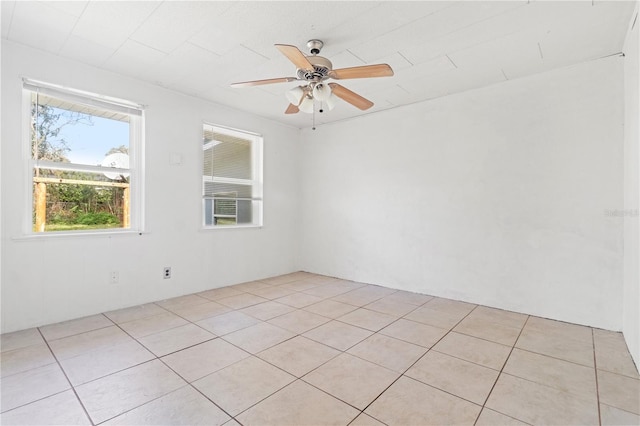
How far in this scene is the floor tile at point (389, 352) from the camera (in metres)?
2.23

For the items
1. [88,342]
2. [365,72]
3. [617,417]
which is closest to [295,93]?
[365,72]

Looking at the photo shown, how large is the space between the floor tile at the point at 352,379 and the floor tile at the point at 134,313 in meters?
2.07

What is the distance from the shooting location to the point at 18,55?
2.69 m

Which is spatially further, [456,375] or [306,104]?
[306,104]

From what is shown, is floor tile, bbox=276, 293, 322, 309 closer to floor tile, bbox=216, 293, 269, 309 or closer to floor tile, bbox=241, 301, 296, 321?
floor tile, bbox=241, 301, 296, 321

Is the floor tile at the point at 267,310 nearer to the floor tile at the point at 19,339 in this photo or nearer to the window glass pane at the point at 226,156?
the floor tile at the point at 19,339

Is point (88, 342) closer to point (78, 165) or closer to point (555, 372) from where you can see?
point (78, 165)

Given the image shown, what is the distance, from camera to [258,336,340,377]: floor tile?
217 centimetres

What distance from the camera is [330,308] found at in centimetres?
345

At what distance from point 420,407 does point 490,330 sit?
4.93 feet

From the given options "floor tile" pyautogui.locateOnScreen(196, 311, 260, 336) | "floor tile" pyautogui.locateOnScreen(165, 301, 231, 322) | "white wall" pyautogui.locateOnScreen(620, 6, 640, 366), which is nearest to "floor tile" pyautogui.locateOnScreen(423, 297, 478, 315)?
"white wall" pyautogui.locateOnScreen(620, 6, 640, 366)

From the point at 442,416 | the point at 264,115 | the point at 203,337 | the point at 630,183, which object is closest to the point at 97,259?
the point at 203,337

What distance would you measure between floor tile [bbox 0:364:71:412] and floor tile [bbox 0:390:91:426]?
2.9 inches

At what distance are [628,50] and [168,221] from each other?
15.9ft
